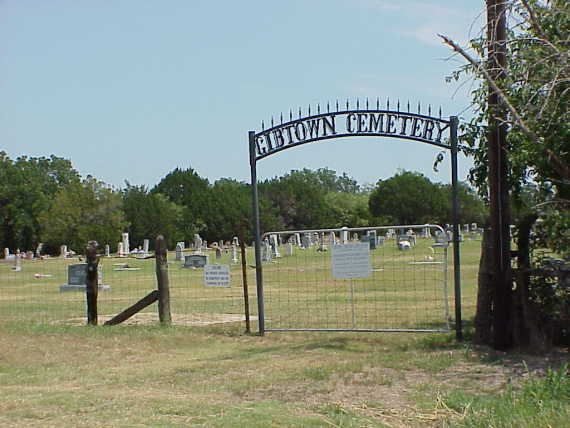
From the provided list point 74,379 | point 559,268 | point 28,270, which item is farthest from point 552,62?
point 28,270

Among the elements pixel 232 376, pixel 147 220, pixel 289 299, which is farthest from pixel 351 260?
pixel 147 220

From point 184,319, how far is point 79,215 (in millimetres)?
53630

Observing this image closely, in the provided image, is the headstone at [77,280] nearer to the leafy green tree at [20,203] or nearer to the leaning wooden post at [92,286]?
the leaning wooden post at [92,286]

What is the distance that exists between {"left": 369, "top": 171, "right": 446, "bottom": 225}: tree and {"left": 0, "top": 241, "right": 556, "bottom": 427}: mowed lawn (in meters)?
73.6

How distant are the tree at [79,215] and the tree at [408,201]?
3084 centimetres

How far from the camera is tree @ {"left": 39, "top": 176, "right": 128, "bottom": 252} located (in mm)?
66875

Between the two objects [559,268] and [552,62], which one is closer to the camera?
[552,62]

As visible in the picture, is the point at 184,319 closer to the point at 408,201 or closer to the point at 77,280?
the point at 77,280

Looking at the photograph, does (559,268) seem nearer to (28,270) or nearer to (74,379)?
(74,379)

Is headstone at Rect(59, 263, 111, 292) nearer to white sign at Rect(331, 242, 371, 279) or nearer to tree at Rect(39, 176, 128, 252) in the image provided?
white sign at Rect(331, 242, 371, 279)

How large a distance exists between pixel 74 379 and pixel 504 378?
4.81 m

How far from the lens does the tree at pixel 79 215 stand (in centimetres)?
6688

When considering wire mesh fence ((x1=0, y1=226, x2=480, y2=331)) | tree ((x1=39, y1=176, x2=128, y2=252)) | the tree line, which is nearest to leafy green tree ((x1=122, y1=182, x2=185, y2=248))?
the tree line

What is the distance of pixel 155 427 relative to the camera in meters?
6.89
